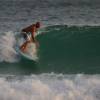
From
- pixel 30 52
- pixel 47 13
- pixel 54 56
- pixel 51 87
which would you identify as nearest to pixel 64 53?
pixel 54 56

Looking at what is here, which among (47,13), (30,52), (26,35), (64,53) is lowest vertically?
(47,13)

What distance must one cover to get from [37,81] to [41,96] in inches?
→ 37.0

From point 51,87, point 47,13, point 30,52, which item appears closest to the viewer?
point 51,87

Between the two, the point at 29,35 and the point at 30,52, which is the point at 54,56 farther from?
the point at 29,35

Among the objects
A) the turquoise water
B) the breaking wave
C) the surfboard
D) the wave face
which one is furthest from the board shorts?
the wave face

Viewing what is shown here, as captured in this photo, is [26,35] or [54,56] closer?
[26,35]

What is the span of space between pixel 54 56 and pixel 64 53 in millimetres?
426

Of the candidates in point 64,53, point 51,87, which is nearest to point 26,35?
point 64,53

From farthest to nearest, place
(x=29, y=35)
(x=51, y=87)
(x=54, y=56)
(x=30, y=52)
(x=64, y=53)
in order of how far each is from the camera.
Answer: (x=64, y=53) → (x=54, y=56) → (x=29, y=35) → (x=30, y=52) → (x=51, y=87)

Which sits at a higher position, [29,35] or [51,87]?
[29,35]

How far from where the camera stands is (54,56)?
49.9 feet

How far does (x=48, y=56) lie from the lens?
15.2 m

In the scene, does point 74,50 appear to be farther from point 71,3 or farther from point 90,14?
point 71,3

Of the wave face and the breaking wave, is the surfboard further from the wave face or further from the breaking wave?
the wave face
